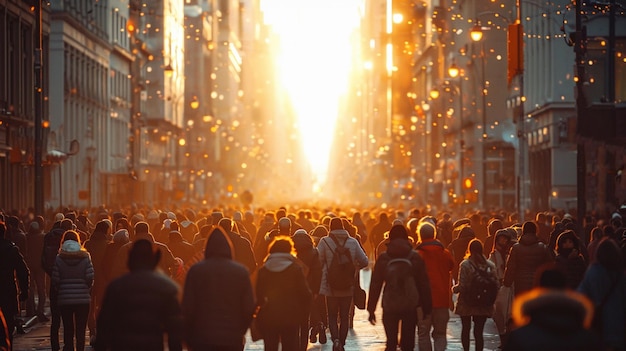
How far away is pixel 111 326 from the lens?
36.4 feet

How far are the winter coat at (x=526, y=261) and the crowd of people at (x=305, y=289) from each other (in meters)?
0.01

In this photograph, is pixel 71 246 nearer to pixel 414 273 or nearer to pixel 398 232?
pixel 398 232

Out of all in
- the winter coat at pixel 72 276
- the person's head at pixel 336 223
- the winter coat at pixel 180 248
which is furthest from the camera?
the winter coat at pixel 180 248

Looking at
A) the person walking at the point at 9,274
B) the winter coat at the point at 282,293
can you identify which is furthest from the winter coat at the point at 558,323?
the person walking at the point at 9,274

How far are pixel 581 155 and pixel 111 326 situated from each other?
2284 cm

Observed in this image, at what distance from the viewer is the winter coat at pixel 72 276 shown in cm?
1777

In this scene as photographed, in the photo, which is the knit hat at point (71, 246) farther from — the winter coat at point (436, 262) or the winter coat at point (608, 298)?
the winter coat at point (608, 298)

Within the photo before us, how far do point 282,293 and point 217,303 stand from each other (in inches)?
85.5

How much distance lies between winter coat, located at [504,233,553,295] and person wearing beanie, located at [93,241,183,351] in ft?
25.9

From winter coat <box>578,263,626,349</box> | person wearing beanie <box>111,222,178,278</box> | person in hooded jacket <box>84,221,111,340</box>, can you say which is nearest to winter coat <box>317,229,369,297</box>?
person wearing beanie <box>111,222,178,278</box>

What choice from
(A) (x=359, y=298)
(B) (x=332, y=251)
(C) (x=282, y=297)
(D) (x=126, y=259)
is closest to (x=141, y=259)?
(C) (x=282, y=297)

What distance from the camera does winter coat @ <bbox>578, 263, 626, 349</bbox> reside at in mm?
12703

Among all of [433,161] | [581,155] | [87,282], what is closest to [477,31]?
[581,155]

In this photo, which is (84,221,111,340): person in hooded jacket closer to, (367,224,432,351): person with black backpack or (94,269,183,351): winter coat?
(367,224,432,351): person with black backpack
